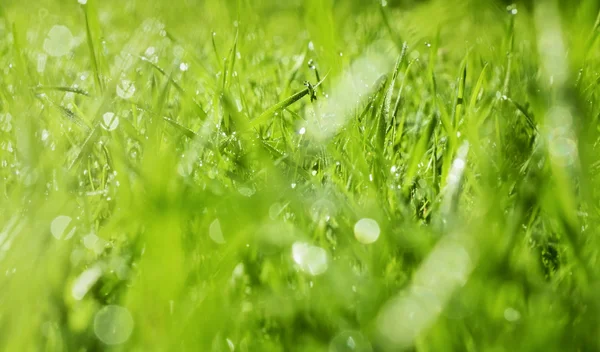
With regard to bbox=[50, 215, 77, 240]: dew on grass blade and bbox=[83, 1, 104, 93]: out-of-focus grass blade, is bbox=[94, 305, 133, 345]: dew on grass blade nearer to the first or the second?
bbox=[50, 215, 77, 240]: dew on grass blade

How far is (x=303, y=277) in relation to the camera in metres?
0.46

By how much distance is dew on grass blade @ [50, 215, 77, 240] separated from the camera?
444mm

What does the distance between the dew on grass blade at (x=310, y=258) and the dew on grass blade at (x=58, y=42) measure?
1534 mm

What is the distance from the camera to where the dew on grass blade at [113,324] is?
385 millimetres

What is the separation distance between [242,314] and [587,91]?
2.09ft

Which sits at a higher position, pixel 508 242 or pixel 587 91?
pixel 587 91

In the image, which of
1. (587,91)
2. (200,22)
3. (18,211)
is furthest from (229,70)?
(200,22)

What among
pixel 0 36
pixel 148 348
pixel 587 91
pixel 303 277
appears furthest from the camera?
pixel 0 36

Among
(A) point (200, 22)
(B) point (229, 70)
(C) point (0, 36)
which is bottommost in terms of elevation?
(B) point (229, 70)

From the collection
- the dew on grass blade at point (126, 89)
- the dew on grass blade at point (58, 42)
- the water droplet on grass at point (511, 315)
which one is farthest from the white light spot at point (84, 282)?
the dew on grass blade at point (58, 42)

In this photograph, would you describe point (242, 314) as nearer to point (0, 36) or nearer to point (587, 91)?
point (587, 91)

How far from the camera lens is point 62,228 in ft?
1.49

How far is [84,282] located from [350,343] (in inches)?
8.5

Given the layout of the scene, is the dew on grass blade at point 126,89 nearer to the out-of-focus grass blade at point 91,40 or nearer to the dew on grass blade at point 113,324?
the out-of-focus grass blade at point 91,40
